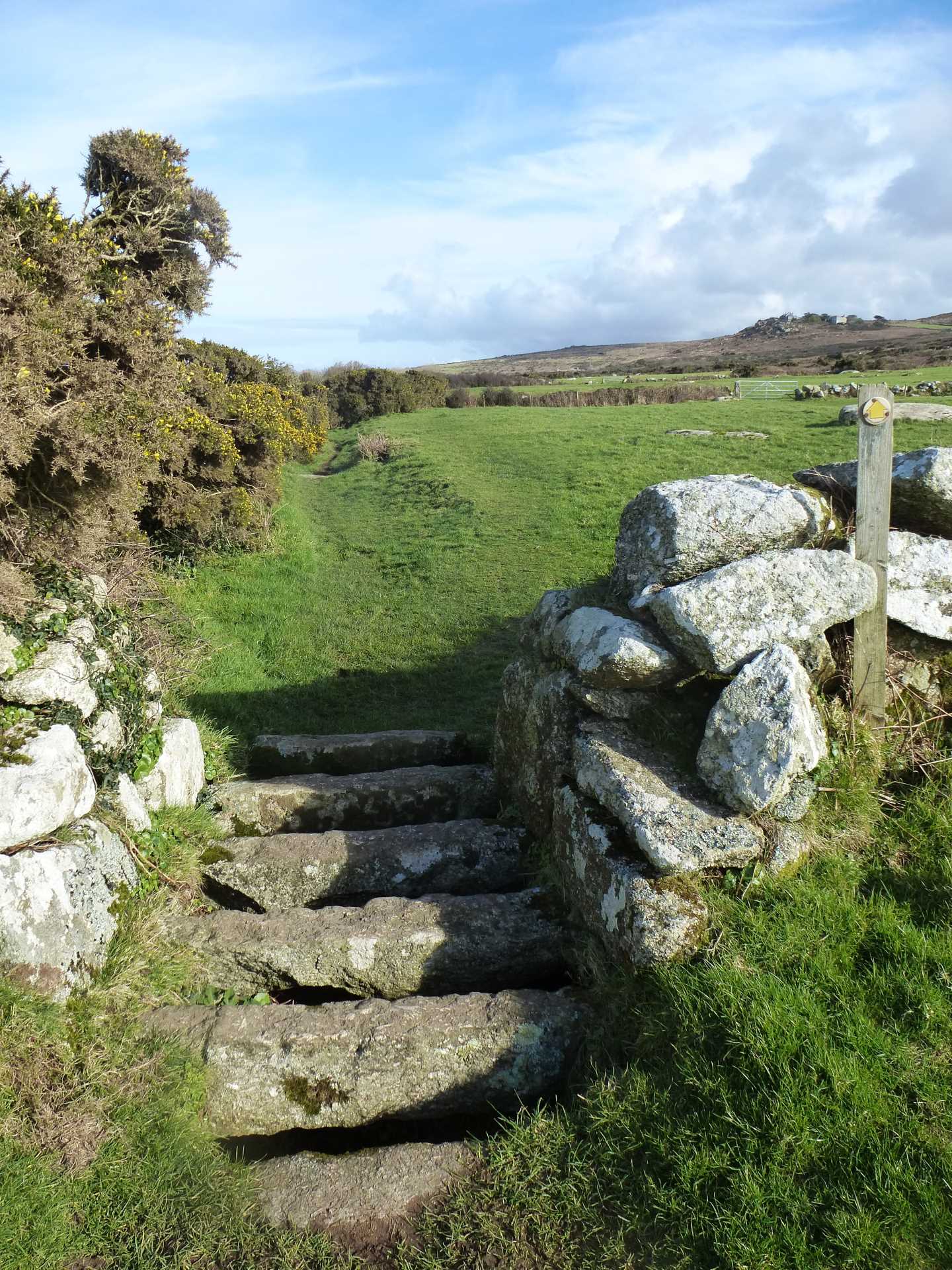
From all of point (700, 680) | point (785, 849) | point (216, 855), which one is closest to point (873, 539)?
point (700, 680)

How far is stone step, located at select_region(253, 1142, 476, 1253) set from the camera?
3822mm

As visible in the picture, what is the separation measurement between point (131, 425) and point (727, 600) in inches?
215

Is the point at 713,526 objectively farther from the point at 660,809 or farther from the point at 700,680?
the point at 660,809

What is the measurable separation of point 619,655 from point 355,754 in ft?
11.9

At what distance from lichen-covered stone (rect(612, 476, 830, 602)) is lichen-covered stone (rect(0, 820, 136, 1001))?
159 inches

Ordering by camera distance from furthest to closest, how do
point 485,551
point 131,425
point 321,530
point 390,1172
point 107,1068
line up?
point 321,530
point 485,551
point 131,425
point 107,1068
point 390,1172

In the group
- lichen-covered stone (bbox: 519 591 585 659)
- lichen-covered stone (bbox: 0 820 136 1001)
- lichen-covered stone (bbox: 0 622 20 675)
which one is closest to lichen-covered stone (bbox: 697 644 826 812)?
lichen-covered stone (bbox: 519 591 585 659)

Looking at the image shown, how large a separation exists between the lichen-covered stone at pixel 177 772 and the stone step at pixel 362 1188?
3050mm

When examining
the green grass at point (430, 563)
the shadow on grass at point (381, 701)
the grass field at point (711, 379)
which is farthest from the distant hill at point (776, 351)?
the shadow on grass at point (381, 701)

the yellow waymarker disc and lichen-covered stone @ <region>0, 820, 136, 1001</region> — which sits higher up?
the yellow waymarker disc

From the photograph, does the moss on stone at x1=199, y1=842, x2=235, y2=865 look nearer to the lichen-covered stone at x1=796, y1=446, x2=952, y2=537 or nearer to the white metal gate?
the lichen-covered stone at x1=796, y1=446, x2=952, y2=537

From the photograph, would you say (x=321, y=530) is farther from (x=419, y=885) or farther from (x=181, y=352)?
(x=419, y=885)

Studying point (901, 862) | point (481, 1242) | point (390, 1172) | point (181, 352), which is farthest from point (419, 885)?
point (181, 352)

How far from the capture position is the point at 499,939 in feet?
18.2
